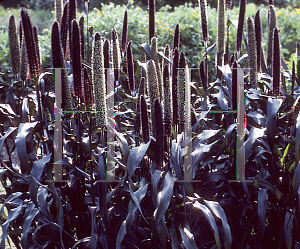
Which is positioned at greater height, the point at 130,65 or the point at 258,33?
the point at 258,33

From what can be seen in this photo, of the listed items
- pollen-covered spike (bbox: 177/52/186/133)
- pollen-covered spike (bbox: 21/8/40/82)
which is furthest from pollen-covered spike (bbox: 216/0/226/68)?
pollen-covered spike (bbox: 21/8/40/82)

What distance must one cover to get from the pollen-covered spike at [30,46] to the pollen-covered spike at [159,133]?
648mm

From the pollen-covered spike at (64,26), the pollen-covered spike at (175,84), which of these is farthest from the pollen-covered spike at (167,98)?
the pollen-covered spike at (64,26)

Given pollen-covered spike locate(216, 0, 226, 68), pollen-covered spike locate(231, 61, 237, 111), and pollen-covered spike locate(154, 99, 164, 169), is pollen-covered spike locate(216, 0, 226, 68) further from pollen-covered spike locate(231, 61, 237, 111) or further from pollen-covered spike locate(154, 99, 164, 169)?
pollen-covered spike locate(154, 99, 164, 169)

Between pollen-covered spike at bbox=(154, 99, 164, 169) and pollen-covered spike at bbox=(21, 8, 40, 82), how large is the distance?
65 centimetres

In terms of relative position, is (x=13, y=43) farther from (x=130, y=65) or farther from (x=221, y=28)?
(x=221, y=28)

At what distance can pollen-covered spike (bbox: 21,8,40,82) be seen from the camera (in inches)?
65.1

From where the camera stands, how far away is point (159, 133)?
5.14 feet

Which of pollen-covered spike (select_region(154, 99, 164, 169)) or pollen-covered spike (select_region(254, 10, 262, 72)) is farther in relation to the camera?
pollen-covered spike (select_region(254, 10, 262, 72))

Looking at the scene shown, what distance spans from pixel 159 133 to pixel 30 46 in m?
0.76

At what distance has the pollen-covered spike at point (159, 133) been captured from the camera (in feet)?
4.98

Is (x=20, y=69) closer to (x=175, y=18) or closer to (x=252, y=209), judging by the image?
(x=252, y=209)

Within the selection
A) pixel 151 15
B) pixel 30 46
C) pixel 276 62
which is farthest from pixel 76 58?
pixel 276 62

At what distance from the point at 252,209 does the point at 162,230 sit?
0.57 metres
